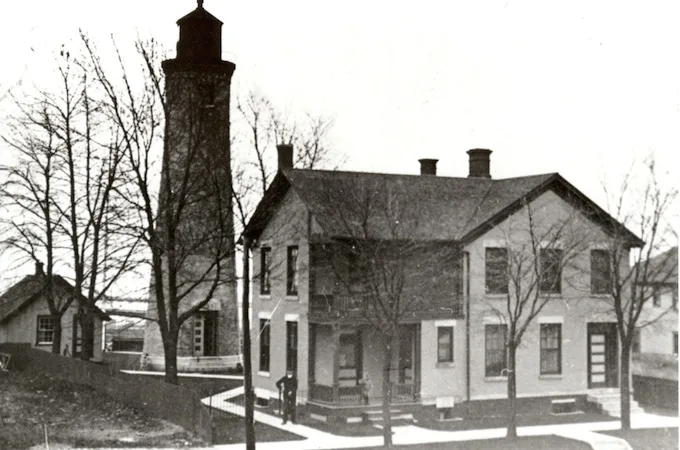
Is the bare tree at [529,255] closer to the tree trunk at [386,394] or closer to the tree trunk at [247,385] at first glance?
the tree trunk at [386,394]

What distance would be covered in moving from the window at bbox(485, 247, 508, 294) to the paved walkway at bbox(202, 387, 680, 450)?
451 centimetres

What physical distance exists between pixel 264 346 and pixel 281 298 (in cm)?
229

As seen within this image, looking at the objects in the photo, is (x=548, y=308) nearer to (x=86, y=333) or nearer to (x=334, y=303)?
(x=334, y=303)

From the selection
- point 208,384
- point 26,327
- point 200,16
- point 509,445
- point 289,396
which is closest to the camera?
point 509,445

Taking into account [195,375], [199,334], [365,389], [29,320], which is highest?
[29,320]

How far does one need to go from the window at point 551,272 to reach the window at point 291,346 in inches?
308

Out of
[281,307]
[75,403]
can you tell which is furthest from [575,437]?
[75,403]

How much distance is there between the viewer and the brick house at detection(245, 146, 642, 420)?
1010 inches

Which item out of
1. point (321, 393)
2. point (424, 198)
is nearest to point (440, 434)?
point (321, 393)

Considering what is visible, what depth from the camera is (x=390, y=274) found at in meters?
21.9

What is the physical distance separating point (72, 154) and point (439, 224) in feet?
40.6

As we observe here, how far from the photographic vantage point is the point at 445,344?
26.8 metres

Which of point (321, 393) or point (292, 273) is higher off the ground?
point (292, 273)

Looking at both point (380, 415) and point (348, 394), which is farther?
point (348, 394)
